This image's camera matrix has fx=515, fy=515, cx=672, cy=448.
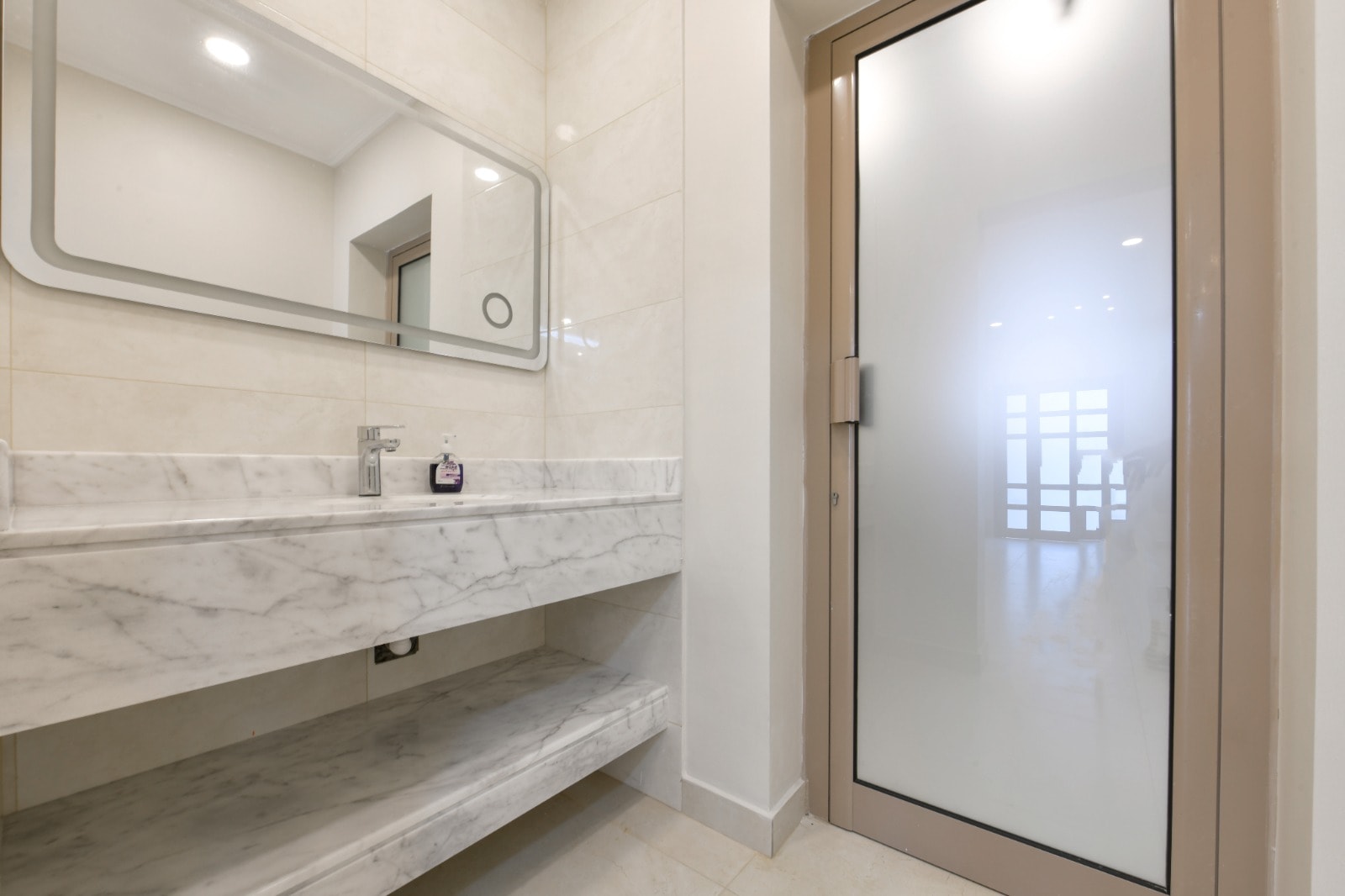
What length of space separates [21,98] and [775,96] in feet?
4.59

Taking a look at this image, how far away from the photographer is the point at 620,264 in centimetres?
146

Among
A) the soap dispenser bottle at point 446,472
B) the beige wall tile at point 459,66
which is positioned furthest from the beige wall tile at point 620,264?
the soap dispenser bottle at point 446,472

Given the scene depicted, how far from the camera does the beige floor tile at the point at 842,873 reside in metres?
1.04

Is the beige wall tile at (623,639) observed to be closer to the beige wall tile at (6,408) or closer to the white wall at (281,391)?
the white wall at (281,391)

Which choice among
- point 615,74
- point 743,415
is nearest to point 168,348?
point 743,415

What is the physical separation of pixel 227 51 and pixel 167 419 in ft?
2.53

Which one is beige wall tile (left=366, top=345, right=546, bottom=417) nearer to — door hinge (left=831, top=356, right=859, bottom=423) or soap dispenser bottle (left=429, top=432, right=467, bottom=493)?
soap dispenser bottle (left=429, top=432, right=467, bottom=493)

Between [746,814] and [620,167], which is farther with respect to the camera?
[620,167]

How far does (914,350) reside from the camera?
Answer: 1165mm

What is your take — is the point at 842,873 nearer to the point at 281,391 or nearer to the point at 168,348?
the point at 281,391

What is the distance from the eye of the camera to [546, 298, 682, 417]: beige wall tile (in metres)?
1.35

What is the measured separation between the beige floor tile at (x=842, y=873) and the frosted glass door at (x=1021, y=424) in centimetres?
14

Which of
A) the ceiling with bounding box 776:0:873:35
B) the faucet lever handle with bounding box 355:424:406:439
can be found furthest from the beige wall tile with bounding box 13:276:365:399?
the ceiling with bounding box 776:0:873:35

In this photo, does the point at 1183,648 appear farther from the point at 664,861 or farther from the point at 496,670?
the point at 496,670
